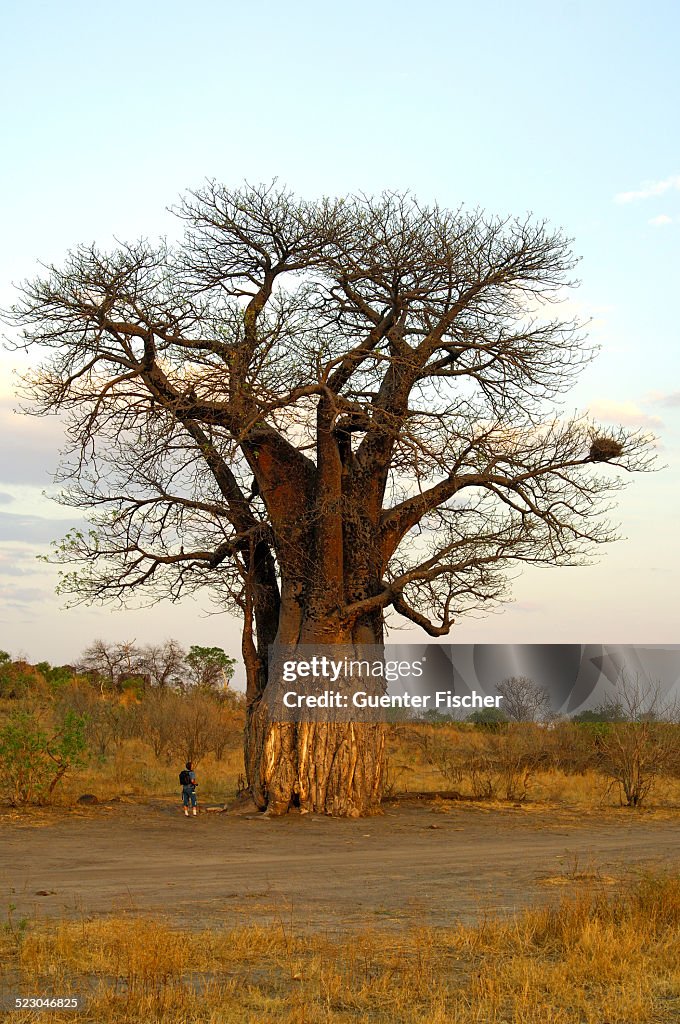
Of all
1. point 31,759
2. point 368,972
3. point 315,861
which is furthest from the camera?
point 31,759

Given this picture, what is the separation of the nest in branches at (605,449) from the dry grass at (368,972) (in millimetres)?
9118

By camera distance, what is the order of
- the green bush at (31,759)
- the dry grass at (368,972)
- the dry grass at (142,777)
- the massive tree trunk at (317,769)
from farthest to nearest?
1. the dry grass at (142,777)
2. the green bush at (31,759)
3. the massive tree trunk at (317,769)
4. the dry grass at (368,972)

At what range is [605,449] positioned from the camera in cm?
1531

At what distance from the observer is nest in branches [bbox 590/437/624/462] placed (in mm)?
15273

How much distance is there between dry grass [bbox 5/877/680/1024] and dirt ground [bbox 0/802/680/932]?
767 millimetres

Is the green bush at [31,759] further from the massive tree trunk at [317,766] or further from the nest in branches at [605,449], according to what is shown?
the nest in branches at [605,449]

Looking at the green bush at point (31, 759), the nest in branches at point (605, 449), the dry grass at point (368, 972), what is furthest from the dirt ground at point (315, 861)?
the nest in branches at point (605, 449)

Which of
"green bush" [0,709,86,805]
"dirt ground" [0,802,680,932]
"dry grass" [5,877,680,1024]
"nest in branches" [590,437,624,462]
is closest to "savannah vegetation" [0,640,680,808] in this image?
"green bush" [0,709,86,805]

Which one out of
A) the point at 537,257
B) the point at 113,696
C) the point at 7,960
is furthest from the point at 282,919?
the point at 113,696

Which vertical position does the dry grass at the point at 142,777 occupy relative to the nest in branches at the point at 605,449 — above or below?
below

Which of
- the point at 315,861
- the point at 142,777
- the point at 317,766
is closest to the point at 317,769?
the point at 317,766

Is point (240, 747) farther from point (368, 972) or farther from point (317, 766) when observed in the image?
point (368, 972)

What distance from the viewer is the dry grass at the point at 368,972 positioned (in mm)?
5043

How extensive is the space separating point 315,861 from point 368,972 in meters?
5.08
